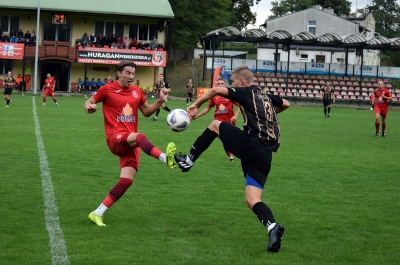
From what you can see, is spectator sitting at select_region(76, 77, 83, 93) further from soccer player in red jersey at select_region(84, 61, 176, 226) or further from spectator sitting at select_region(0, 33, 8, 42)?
soccer player in red jersey at select_region(84, 61, 176, 226)

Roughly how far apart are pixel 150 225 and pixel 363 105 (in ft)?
139

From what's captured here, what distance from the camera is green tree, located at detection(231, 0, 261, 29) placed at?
81812 millimetres

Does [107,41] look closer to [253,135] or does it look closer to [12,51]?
[12,51]

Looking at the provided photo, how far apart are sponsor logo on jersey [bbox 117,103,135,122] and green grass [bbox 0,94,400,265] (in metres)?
1.24

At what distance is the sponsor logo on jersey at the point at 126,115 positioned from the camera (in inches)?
304

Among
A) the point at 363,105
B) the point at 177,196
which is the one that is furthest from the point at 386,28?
the point at 177,196

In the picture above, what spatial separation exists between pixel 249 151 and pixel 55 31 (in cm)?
4820

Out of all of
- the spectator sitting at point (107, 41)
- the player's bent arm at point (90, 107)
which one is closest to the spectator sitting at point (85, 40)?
the spectator sitting at point (107, 41)

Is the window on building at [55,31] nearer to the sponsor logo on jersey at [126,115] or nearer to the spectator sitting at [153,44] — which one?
the spectator sitting at [153,44]

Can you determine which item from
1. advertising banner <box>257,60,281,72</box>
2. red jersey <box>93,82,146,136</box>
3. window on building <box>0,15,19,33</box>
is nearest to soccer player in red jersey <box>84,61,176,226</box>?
red jersey <box>93,82,146,136</box>

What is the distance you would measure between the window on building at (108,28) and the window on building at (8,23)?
6.35 metres

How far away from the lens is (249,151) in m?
6.74

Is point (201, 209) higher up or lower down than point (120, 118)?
lower down

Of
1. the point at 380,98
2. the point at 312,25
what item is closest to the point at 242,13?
the point at 312,25
